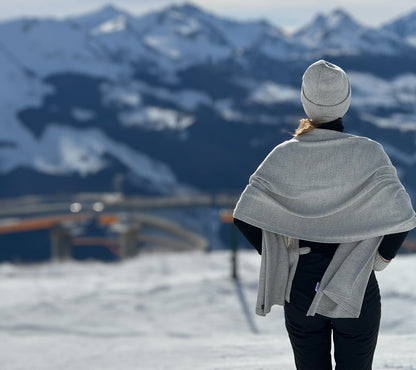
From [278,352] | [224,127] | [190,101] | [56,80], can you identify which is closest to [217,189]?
[224,127]

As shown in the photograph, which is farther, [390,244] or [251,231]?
[251,231]

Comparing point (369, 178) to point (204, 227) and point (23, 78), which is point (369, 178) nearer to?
point (204, 227)

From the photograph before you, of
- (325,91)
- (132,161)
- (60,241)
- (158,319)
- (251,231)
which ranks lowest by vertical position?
(132,161)

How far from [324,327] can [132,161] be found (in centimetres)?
9660

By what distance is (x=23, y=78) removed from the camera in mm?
130125

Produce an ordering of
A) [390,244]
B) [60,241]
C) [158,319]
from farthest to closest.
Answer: [60,241], [158,319], [390,244]

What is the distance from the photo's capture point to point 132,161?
9712cm

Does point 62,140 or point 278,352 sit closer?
point 278,352

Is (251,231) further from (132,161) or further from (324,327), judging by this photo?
(132,161)

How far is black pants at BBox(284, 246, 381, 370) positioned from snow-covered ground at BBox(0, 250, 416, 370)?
1.23m

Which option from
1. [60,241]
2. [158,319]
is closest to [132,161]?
[60,241]

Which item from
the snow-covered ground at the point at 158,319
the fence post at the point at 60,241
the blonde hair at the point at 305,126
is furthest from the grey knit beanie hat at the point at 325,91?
the fence post at the point at 60,241

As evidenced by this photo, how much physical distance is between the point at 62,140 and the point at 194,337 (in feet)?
329

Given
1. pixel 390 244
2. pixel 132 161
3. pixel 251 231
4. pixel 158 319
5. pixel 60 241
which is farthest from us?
pixel 132 161
